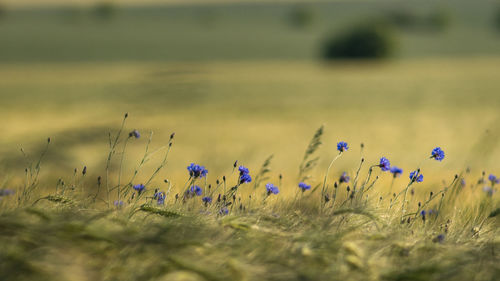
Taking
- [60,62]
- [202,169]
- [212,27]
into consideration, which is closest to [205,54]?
[212,27]

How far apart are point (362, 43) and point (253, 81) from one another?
21485mm

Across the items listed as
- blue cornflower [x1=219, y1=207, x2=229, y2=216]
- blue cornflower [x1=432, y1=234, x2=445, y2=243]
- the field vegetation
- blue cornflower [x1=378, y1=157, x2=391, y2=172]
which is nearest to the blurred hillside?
the field vegetation

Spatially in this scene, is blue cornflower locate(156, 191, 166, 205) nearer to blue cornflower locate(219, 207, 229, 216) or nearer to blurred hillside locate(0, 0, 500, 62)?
blue cornflower locate(219, 207, 229, 216)

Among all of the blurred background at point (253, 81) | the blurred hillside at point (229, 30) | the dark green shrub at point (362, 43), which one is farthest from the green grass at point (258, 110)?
the blurred hillside at point (229, 30)

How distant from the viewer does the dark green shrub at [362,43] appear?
193ft

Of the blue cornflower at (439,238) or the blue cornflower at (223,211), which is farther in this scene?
the blue cornflower at (223,211)

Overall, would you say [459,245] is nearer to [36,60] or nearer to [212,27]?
[36,60]

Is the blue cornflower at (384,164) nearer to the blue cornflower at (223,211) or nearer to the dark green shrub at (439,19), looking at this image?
the blue cornflower at (223,211)

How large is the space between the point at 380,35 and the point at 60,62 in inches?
1339

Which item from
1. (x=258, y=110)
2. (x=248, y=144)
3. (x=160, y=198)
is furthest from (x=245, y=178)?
(x=258, y=110)

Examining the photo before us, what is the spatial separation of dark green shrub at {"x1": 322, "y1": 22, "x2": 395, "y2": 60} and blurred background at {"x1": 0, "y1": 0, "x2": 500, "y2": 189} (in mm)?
181

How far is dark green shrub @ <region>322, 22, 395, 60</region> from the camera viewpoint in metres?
58.9

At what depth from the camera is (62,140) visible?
180 centimetres

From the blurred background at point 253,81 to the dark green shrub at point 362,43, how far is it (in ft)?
0.59
